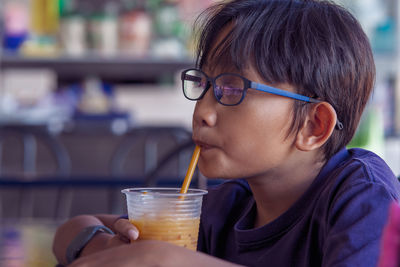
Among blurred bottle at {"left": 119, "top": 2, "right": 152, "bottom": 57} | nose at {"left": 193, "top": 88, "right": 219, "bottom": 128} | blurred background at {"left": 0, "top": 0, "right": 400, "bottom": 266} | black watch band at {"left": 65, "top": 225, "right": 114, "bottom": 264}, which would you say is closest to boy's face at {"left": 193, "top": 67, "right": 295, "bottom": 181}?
nose at {"left": 193, "top": 88, "right": 219, "bottom": 128}

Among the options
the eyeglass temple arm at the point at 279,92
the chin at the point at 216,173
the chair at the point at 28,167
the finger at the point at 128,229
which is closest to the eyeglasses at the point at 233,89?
the eyeglass temple arm at the point at 279,92

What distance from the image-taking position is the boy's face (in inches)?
36.4

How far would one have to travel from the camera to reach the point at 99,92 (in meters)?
3.99

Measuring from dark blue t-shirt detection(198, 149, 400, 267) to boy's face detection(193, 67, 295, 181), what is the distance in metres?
0.09

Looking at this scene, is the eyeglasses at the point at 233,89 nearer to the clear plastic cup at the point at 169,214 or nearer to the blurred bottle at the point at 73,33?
the clear plastic cup at the point at 169,214

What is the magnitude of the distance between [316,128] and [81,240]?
0.46m

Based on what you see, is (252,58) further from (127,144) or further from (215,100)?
(127,144)

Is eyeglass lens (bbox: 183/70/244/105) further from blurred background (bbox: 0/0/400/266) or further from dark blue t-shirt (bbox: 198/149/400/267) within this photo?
blurred background (bbox: 0/0/400/266)

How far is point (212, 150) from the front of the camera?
3.10 ft

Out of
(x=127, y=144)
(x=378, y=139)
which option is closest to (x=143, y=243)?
(x=378, y=139)

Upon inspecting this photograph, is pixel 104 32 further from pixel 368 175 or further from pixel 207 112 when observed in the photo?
pixel 368 175

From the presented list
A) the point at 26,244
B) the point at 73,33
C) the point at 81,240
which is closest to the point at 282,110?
the point at 81,240

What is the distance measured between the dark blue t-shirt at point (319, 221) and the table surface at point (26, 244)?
30 centimetres

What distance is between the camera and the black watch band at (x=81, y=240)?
990 mm
